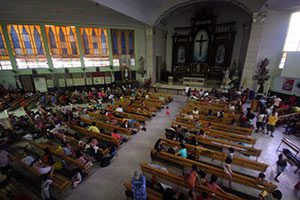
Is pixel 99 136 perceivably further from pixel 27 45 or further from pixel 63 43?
pixel 27 45

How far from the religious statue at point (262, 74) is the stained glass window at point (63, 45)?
1671cm

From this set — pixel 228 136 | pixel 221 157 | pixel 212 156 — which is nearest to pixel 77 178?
pixel 212 156

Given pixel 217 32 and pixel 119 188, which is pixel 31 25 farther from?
pixel 217 32

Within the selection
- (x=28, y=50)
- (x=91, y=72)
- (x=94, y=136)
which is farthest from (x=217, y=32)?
(x=28, y=50)

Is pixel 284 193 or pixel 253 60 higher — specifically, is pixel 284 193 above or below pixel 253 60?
below

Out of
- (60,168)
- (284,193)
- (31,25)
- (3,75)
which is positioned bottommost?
(284,193)

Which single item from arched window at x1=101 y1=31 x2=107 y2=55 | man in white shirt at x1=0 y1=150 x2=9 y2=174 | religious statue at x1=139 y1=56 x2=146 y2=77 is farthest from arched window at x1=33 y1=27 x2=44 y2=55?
man in white shirt at x1=0 y1=150 x2=9 y2=174

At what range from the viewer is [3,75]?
13398 mm

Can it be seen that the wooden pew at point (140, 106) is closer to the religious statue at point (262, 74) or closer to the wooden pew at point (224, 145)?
the wooden pew at point (224, 145)

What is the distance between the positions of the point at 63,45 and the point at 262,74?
59.4ft

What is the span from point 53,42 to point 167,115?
1312 cm

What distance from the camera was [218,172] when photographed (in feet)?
14.4

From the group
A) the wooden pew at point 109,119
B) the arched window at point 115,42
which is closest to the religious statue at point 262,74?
the wooden pew at point 109,119

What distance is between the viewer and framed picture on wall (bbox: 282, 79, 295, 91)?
426 inches
